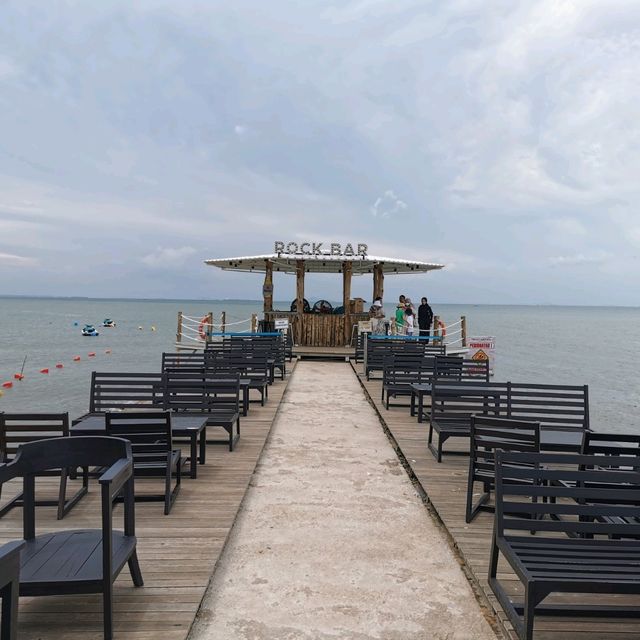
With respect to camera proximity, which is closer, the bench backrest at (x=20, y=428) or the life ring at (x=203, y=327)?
the bench backrest at (x=20, y=428)

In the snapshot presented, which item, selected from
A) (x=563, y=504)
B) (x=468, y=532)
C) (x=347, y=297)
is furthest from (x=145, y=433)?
(x=347, y=297)

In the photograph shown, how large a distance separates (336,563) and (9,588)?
2190 millimetres

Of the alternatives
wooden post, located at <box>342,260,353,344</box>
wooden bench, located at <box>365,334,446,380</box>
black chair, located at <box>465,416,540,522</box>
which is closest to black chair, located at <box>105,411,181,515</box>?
black chair, located at <box>465,416,540,522</box>

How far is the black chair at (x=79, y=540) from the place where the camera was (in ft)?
8.14

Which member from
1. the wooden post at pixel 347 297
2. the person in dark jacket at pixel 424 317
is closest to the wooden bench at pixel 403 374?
the person in dark jacket at pixel 424 317

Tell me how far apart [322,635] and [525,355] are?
45.3 m

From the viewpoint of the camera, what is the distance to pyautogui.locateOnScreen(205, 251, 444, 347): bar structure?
658 inches

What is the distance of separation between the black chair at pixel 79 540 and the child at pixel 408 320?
1391 centimetres

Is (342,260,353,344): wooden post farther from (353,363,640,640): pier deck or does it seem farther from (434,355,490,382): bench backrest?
(353,363,640,640): pier deck

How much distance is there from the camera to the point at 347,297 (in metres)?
17.4

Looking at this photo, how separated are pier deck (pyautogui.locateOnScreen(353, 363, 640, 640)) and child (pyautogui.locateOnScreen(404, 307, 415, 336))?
29.1ft

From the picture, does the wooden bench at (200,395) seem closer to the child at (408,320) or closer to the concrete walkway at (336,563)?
the concrete walkway at (336,563)

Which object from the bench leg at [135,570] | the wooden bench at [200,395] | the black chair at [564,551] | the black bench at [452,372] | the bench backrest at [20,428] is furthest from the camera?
the black bench at [452,372]

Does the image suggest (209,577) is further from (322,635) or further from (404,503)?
(404,503)
